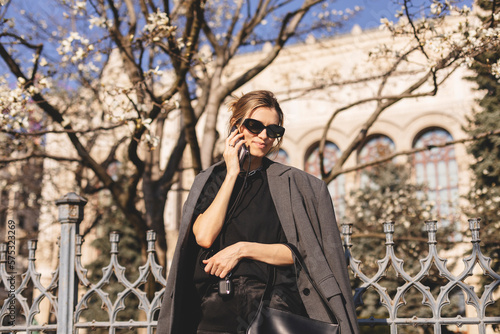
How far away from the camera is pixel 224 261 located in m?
2.21

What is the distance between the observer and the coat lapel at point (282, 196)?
7.88ft

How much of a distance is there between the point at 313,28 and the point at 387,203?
709cm

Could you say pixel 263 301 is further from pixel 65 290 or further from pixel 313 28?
pixel 313 28

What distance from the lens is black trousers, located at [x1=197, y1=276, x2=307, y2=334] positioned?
2160 mm

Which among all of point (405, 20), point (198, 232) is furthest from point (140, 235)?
point (198, 232)

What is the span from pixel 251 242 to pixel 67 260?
93.0 inches

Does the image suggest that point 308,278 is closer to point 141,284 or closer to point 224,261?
point 224,261

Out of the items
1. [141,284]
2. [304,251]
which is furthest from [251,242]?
[141,284]

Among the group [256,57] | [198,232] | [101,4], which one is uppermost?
[256,57]

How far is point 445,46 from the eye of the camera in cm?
568

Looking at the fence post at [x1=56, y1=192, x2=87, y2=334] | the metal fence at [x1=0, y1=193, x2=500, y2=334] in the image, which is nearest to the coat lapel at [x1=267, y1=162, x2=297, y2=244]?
the metal fence at [x1=0, y1=193, x2=500, y2=334]

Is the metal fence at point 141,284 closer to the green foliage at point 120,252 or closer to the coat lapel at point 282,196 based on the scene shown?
the coat lapel at point 282,196

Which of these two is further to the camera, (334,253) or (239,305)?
(334,253)

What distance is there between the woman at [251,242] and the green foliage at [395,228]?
399 inches
